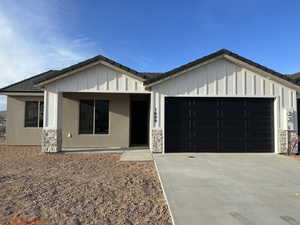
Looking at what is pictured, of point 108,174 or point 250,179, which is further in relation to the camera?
point 108,174

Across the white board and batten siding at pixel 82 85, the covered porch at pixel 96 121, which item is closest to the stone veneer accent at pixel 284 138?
the covered porch at pixel 96 121

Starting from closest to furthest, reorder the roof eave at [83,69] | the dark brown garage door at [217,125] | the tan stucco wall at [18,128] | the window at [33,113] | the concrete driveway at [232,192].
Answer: the concrete driveway at [232,192] < the roof eave at [83,69] < the dark brown garage door at [217,125] < the tan stucco wall at [18,128] < the window at [33,113]

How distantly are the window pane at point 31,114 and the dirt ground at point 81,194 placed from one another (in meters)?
5.71

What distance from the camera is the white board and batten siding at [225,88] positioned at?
880 centimetres

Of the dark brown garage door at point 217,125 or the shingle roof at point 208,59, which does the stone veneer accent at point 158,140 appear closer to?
the dark brown garage door at point 217,125

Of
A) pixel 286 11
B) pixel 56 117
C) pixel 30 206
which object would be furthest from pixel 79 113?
pixel 286 11

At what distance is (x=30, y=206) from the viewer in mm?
3424

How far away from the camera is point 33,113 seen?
11844 mm

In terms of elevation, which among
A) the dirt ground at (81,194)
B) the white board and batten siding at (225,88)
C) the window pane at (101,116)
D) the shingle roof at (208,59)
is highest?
the shingle roof at (208,59)

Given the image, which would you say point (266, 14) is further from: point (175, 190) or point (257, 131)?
point (175, 190)

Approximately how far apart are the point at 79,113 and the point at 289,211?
33.2 ft

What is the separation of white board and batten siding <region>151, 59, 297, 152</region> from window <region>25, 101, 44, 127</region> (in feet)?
25.0

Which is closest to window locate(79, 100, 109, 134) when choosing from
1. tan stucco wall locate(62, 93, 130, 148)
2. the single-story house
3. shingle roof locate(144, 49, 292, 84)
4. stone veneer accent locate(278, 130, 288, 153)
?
tan stucco wall locate(62, 93, 130, 148)

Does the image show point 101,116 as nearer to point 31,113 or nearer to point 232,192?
point 31,113
